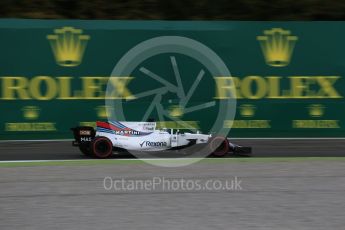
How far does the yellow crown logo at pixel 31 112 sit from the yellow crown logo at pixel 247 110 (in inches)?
168

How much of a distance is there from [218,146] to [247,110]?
309cm

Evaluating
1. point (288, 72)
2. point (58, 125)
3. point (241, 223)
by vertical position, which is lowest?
point (241, 223)

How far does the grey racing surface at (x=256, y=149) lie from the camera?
35.0 ft

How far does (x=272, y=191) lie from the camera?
7414 mm

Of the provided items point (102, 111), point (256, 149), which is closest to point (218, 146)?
point (256, 149)

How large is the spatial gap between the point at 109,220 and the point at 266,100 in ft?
25.3

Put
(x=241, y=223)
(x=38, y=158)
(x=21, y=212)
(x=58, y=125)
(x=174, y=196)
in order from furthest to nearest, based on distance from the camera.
→ (x=58, y=125) → (x=38, y=158) → (x=174, y=196) → (x=21, y=212) → (x=241, y=223)

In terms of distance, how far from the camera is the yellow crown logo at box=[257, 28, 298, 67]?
43.6ft

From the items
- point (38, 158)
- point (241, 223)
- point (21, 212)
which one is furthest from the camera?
point (38, 158)

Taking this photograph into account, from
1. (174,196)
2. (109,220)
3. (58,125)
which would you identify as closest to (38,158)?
(58,125)

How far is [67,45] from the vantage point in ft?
41.8

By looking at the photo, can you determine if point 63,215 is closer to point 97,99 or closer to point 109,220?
point 109,220

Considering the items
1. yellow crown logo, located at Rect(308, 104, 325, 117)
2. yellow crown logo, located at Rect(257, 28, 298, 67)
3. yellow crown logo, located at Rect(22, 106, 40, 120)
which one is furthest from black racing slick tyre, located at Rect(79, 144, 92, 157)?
yellow crown logo, located at Rect(308, 104, 325, 117)

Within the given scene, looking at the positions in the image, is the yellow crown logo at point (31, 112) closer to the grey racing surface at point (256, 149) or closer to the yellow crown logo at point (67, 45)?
the grey racing surface at point (256, 149)
